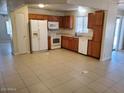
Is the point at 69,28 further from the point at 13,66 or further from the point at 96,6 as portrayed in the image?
the point at 13,66

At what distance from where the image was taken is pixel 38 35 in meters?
5.83

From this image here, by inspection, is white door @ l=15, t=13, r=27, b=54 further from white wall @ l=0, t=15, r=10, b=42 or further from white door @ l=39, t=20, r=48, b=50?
white wall @ l=0, t=15, r=10, b=42

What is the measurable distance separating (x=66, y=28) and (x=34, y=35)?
2.55 m

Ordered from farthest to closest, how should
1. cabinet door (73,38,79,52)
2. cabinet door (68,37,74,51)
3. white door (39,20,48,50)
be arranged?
cabinet door (68,37,74,51) → cabinet door (73,38,79,52) → white door (39,20,48,50)

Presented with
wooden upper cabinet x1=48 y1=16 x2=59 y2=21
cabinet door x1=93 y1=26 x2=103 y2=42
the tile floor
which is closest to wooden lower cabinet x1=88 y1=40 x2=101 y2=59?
cabinet door x1=93 y1=26 x2=103 y2=42

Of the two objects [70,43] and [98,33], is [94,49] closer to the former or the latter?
[98,33]

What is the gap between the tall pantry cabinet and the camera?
4578mm

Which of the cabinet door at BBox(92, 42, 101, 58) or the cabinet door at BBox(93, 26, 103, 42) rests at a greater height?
the cabinet door at BBox(93, 26, 103, 42)

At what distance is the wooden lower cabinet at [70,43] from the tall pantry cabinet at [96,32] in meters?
1.02

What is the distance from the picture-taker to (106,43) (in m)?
4.71

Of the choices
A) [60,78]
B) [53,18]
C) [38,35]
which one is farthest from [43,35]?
[60,78]

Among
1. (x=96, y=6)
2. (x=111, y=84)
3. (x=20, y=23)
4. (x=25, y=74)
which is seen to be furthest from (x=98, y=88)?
(x=20, y=23)

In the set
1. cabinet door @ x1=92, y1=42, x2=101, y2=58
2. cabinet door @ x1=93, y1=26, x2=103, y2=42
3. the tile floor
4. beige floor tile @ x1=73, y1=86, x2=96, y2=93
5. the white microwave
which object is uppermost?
the white microwave

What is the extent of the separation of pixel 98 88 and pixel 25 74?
7.30 feet
